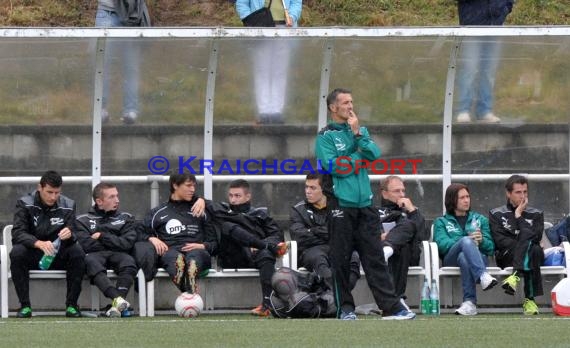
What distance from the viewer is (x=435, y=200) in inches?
504

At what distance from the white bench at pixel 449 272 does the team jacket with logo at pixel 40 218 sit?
3.07 m

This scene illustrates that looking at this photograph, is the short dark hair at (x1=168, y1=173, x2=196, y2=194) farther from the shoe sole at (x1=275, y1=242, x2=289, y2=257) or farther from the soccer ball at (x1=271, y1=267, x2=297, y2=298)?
the soccer ball at (x1=271, y1=267, x2=297, y2=298)

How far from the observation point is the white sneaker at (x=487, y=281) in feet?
37.3

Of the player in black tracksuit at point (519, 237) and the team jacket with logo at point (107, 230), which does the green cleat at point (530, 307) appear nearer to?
the player in black tracksuit at point (519, 237)

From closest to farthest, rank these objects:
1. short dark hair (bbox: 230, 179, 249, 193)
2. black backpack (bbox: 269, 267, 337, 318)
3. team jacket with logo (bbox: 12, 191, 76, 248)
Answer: black backpack (bbox: 269, 267, 337, 318)
team jacket with logo (bbox: 12, 191, 76, 248)
short dark hair (bbox: 230, 179, 249, 193)

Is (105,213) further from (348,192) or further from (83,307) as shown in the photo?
(348,192)

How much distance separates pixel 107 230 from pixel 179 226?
0.62 metres

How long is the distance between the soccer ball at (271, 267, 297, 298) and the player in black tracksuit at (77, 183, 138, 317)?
1.33 m

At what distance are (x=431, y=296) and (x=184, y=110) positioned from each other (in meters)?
2.85

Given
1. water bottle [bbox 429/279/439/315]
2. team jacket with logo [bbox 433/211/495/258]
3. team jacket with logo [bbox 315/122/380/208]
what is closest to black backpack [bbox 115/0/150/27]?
team jacket with logo [bbox 433/211/495/258]

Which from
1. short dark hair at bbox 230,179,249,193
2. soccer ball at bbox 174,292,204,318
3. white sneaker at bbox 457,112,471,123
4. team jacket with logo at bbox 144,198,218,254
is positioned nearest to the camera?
soccer ball at bbox 174,292,204,318

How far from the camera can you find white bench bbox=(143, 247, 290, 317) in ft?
38.2

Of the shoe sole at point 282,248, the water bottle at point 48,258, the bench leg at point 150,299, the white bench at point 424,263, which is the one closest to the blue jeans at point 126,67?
the water bottle at point 48,258

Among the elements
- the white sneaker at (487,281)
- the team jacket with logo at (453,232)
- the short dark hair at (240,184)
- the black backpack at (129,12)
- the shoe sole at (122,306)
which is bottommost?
the shoe sole at (122,306)
